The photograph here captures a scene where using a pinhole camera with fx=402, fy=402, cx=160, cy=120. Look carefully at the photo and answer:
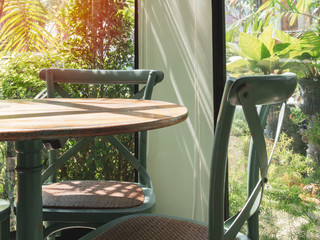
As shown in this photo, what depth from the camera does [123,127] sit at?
102cm

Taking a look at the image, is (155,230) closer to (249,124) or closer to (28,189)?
(28,189)

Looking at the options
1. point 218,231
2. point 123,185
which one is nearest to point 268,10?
point 123,185

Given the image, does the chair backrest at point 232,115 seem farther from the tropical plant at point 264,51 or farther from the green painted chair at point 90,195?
the tropical plant at point 264,51

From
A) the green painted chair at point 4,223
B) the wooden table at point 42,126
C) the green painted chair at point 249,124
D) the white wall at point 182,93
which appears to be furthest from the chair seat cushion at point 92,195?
the white wall at point 182,93

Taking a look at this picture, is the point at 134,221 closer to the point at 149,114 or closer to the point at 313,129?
the point at 149,114

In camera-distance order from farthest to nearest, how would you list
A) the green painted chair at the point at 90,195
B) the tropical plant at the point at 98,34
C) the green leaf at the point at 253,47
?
→ the tropical plant at the point at 98,34, the green leaf at the point at 253,47, the green painted chair at the point at 90,195

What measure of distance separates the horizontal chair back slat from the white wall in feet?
1.98

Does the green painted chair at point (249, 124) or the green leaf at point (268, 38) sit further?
the green leaf at point (268, 38)

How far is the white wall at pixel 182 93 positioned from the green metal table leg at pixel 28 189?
148 cm

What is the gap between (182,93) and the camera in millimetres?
2807

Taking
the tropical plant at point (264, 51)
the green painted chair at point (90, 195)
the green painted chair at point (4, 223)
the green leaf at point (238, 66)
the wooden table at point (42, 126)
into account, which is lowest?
the green painted chair at point (4, 223)

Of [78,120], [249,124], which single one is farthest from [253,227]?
[78,120]

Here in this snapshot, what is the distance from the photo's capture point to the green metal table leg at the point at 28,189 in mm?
1223

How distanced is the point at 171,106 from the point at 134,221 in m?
0.44
